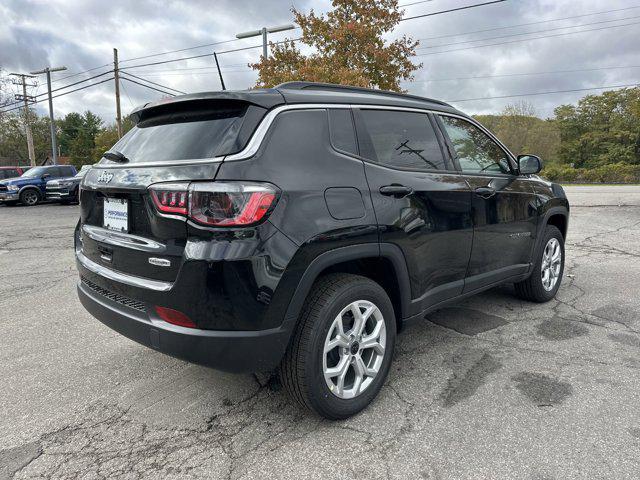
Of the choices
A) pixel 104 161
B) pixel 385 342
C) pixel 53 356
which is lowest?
pixel 53 356

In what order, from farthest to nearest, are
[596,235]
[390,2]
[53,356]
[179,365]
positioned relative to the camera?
[390,2]
[596,235]
[53,356]
[179,365]

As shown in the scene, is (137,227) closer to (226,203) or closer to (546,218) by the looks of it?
(226,203)

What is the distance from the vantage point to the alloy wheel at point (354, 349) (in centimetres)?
248

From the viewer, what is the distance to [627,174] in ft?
132

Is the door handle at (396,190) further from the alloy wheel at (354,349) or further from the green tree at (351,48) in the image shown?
the green tree at (351,48)

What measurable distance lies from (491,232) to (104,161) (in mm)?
2794

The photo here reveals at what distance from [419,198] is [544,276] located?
237 cm

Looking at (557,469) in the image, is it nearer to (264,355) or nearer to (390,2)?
(264,355)

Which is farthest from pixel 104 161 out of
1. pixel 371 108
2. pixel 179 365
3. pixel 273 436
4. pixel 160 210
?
pixel 273 436

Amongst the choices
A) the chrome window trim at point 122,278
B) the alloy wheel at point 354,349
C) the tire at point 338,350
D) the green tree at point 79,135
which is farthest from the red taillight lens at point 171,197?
the green tree at point 79,135

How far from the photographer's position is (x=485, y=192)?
3.49 m

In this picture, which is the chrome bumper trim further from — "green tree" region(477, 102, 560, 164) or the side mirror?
"green tree" region(477, 102, 560, 164)

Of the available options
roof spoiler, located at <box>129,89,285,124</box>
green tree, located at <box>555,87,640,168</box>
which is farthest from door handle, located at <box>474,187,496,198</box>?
green tree, located at <box>555,87,640,168</box>

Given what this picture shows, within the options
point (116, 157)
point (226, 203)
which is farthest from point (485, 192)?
point (116, 157)
